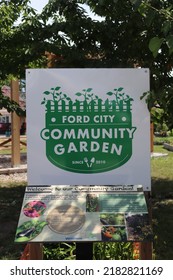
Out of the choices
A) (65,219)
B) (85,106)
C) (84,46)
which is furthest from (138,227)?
(84,46)

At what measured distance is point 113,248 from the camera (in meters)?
3.43

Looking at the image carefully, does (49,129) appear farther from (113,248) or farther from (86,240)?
(113,248)

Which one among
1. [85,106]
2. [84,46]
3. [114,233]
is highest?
[84,46]

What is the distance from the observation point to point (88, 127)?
294 cm

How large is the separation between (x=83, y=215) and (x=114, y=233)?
23cm

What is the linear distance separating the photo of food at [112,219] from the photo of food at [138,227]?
0.04m

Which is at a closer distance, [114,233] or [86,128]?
[114,233]

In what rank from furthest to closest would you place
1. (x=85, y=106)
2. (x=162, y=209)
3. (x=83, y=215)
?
(x=162, y=209) < (x=85, y=106) < (x=83, y=215)

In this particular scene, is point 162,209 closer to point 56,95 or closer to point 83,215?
point 56,95

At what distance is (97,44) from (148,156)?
2713 mm
